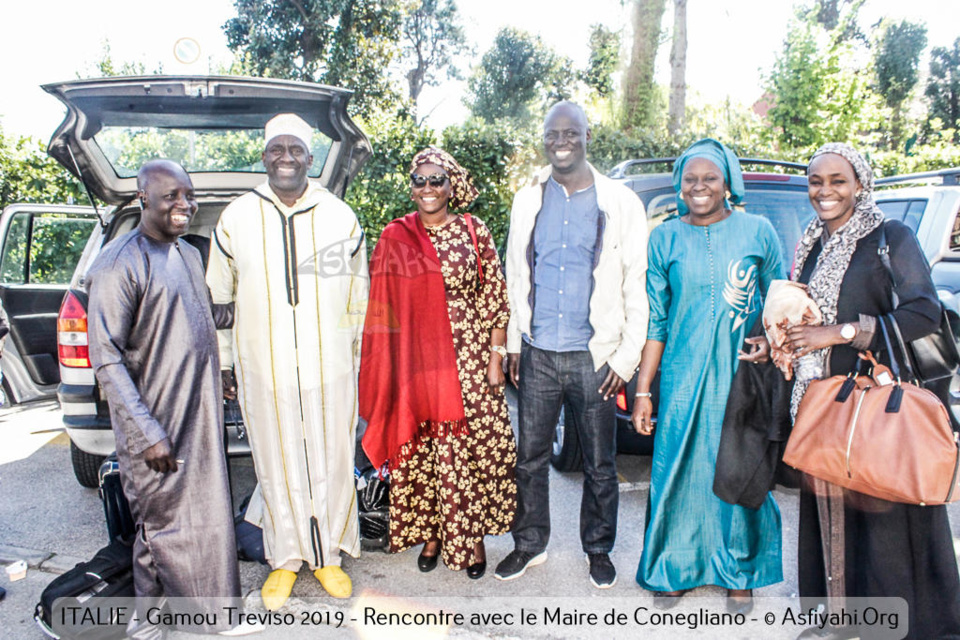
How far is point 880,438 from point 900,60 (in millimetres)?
24537

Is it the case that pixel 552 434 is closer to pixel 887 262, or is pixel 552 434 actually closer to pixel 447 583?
pixel 447 583

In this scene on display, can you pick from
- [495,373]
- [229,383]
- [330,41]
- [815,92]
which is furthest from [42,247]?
[330,41]

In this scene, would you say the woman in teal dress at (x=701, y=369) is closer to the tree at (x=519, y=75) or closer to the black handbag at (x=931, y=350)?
the black handbag at (x=931, y=350)

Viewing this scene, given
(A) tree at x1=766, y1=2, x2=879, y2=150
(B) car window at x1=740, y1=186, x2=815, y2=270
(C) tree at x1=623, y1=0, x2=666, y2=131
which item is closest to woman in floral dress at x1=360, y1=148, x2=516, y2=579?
(B) car window at x1=740, y1=186, x2=815, y2=270

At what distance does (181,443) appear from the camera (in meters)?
2.59

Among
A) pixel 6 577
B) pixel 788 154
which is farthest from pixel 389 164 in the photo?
pixel 788 154

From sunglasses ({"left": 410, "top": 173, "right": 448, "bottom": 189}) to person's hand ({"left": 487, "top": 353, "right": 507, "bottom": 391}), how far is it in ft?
2.72

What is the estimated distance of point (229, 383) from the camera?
3.08 metres

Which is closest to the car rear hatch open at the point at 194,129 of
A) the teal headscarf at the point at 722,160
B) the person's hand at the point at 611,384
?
the teal headscarf at the point at 722,160

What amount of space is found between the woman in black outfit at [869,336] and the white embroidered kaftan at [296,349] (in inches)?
74.1

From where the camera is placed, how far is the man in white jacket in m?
A: 2.89

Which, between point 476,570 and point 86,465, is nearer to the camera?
point 476,570

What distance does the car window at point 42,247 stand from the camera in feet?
17.6

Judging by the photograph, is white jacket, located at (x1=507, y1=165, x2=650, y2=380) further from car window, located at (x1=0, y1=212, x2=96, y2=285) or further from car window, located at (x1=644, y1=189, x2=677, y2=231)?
car window, located at (x1=0, y1=212, x2=96, y2=285)
